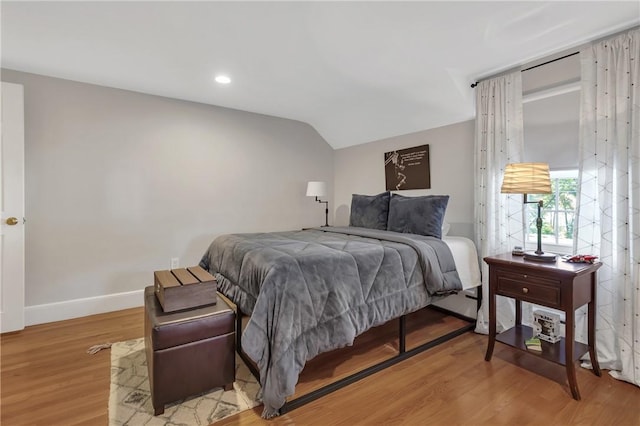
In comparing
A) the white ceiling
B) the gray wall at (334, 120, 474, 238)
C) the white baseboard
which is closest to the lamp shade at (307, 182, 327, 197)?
the gray wall at (334, 120, 474, 238)

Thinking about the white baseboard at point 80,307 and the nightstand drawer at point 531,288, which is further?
the white baseboard at point 80,307

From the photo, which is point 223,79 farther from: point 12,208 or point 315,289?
point 315,289

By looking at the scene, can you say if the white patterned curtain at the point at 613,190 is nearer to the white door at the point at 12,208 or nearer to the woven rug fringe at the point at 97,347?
the woven rug fringe at the point at 97,347

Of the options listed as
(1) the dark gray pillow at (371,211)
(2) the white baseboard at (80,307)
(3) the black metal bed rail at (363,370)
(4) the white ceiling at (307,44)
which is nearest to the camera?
(3) the black metal bed rail at (363,370)

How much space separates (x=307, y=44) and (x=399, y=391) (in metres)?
2.42

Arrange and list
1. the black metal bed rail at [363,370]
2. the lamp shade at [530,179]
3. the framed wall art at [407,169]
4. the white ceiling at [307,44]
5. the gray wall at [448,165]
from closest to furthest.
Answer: the black metal bed rail at [363,370], the white ceiling at [307,44], the lamp shade at [530,179], the gray wall at [448,165], the framed wall art at [407,169]

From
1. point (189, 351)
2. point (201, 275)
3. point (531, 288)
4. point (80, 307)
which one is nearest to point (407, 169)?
point (531, 288)

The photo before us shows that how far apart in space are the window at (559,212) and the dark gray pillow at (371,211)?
126cm

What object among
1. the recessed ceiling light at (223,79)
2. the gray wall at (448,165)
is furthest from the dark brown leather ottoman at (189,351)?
the gray wall at (448,165)

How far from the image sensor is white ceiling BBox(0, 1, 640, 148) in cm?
186

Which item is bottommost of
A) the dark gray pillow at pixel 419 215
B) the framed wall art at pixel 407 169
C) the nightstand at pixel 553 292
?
the nightstand at pixel 553 292

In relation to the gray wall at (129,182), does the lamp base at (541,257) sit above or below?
below

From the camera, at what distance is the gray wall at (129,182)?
286cm

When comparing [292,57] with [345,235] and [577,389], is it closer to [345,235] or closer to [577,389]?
[345,235]
